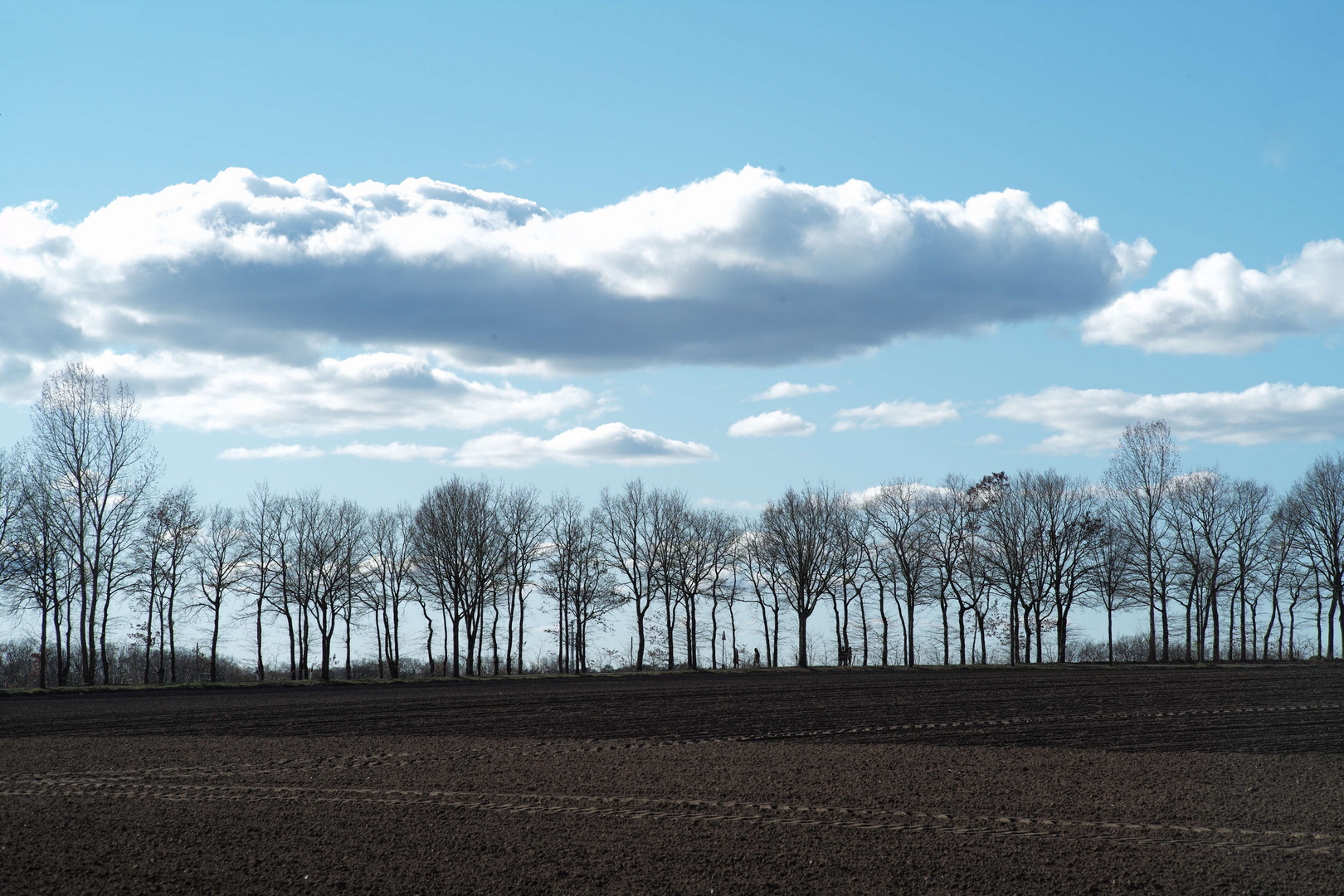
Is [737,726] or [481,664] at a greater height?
[737,726]

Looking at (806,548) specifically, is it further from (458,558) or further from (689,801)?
(689,801)

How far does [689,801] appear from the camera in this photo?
1378 centimetres

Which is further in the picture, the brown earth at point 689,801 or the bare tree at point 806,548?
the bare tree at point 806,548

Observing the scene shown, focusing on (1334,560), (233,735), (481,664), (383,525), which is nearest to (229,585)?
(383,525)

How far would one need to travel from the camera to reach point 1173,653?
66.3m

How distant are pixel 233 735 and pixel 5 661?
2569 inches

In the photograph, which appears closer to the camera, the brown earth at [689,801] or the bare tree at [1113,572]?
the brown earth at [689,801]

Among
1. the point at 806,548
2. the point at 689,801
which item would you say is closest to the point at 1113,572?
the point at 806,548

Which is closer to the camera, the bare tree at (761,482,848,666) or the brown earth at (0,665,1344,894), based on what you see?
the brown earth at (0,665,1344,894)

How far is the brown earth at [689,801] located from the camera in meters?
10.1

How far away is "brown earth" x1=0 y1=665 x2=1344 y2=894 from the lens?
1010 cm

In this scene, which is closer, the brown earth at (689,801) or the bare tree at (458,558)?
the brown earth at (689,801)

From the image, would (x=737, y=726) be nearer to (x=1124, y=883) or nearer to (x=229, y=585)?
(x=1124, y=883)

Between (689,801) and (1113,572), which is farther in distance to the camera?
(1113,572)
